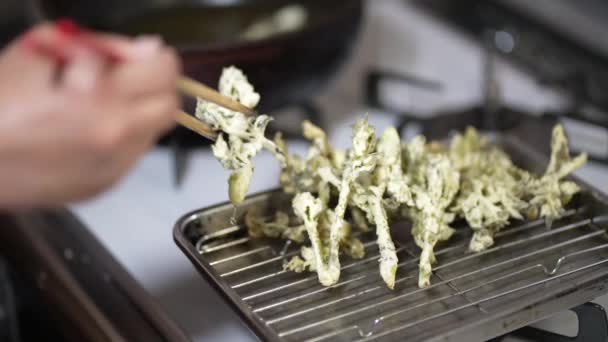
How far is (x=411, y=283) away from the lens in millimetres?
646

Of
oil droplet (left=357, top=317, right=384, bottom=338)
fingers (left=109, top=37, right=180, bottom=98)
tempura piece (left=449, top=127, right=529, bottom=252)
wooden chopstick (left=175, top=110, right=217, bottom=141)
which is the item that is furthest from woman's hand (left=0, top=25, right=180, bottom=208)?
tempura piece (left=449, top=127, right=529, bottom=252)

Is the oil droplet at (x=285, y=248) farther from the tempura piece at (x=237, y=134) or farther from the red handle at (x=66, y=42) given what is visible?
the red handle at (x=66, y=42)

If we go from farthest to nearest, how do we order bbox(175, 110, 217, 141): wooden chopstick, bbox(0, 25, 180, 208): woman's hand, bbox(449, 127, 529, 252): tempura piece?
bbox(449, 127, 529, 252): tempura piece → bbox(175, 110, 217, 141): wooden chopstick → bbox(0, 25, 180, 208): woman's hand

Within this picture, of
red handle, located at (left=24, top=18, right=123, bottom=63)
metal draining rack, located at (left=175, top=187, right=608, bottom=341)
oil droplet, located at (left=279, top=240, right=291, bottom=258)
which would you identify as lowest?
metal draining rack, located at (left=175, top=187, right=608, bottom=341)

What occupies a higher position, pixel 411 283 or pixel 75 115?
pixel 75 115

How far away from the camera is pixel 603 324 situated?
637mm

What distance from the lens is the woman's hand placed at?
384 millimetres

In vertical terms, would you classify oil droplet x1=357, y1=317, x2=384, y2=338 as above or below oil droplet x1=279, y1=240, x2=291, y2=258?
below

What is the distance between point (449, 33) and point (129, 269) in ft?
2.56

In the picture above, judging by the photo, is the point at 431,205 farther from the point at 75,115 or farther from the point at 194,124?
the point at 75,115

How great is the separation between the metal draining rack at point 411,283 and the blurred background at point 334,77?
73 millimetres

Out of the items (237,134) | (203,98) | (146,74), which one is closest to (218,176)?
(237,134)

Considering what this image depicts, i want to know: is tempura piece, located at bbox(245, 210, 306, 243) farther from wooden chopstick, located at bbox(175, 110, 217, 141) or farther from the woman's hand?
the woman's hand

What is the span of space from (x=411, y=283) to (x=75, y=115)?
357 mm
